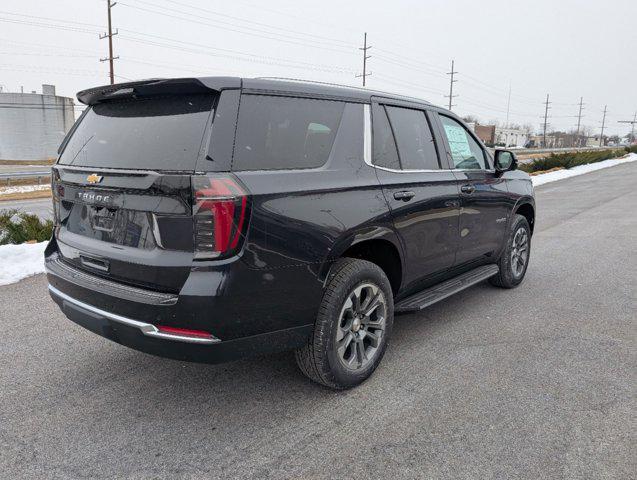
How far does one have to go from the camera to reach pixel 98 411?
286 centimetres

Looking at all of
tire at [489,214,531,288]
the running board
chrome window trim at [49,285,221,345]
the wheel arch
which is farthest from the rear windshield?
the wheel arch

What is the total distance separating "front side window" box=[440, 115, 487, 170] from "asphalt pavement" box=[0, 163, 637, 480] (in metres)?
1.41

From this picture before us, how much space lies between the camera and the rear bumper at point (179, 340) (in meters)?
2.43

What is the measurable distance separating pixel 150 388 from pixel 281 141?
1.79 metres

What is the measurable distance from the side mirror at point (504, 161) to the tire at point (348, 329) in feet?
7.67

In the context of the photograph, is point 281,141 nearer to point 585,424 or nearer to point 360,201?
point 360,201

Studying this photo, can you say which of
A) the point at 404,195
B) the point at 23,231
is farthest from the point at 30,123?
the point at 404,195

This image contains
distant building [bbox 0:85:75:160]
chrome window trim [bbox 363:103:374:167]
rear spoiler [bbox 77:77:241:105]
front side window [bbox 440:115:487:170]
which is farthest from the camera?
distant building [bbox 0:85:75:160]

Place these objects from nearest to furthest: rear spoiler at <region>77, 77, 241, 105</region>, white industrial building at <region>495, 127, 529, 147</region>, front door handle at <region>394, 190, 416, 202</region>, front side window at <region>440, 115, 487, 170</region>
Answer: rear spoiler at <region>77, 77, 241, 105</region>
front door handle at <region>394, 190, 416, 202</region>
front side window at <region>440, 115, 487, 170</region>
white industrial building at <region>495, 127, 529, 147</region>

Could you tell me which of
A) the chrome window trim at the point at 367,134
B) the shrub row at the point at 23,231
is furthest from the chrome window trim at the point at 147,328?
the shrub row at the point at 23,231

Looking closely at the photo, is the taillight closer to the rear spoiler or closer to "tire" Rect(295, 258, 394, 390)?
the rear spoiler

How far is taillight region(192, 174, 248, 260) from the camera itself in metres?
2.34

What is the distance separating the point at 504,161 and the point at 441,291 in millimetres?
1799

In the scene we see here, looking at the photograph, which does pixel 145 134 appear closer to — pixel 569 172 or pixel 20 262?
pixel 20 262
